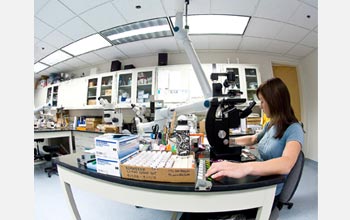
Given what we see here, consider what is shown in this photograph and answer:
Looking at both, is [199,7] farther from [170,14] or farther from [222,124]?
[222,124]

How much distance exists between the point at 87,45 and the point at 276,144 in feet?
11.1

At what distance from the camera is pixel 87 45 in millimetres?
2814

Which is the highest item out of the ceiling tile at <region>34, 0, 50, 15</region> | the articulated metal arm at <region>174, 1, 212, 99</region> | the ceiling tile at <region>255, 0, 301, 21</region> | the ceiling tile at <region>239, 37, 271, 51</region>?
the ceiling tile at <region>34, 0, 50, 15</region>

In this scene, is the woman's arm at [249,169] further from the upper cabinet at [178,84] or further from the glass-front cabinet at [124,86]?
the glass-front cabinet at [124,86]

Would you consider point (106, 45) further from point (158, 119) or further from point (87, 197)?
point (87, 197)

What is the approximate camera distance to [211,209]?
1.75ft

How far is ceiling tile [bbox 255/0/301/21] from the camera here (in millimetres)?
1884

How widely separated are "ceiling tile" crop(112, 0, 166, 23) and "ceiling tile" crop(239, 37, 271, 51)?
1.64 m

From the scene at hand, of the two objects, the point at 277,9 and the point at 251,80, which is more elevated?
the point at 277,9

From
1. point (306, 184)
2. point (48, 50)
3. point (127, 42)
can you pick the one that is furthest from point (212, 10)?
point (48, 50)

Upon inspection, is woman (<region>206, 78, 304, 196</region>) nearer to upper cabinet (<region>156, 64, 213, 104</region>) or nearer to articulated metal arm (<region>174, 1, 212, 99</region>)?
articulated metal arm (<region>174, 1, 212, 99</region>)

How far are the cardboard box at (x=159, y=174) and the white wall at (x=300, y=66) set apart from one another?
288cm

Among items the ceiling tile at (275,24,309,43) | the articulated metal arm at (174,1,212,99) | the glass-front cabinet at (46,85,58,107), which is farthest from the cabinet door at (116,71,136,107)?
the ceiling tile at (275,24,309,43)

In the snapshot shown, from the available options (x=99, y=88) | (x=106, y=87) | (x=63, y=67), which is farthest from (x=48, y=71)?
(x=106, y=87)
